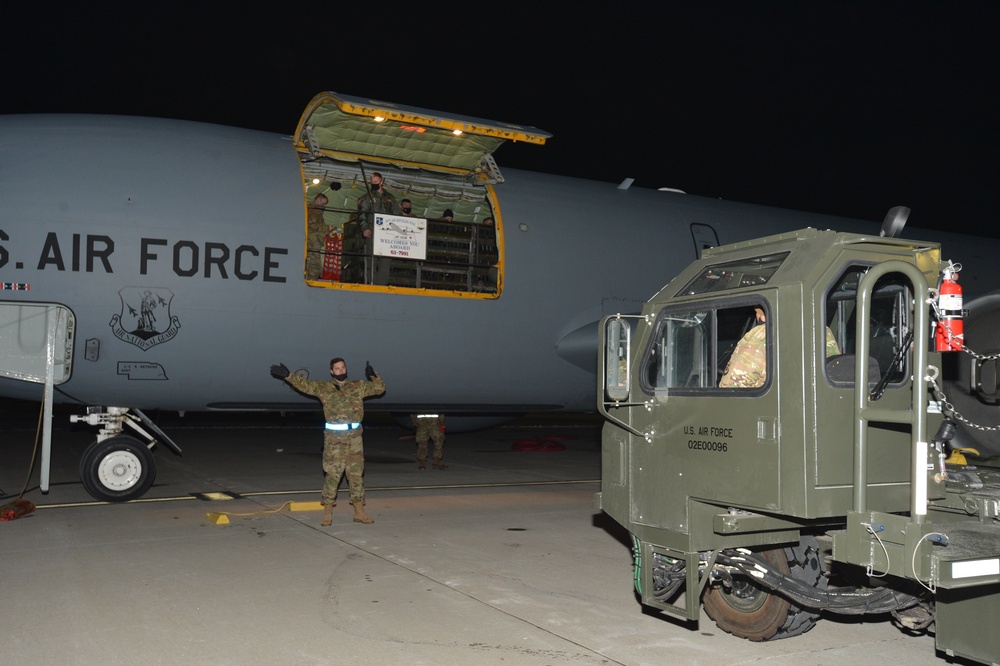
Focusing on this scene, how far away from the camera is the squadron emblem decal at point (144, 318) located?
10.5 metres

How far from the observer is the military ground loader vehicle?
4.94 metres

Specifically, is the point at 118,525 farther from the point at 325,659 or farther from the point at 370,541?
the point at 325,659

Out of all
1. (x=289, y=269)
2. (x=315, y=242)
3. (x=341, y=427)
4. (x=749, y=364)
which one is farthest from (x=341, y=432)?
(x=749, y=364)

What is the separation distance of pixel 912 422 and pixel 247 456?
1500 cm

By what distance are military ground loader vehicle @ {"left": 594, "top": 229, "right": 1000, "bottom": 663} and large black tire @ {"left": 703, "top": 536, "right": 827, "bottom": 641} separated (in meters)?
0.01

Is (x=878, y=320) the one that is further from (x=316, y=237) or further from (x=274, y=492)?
(x=274, y=492)

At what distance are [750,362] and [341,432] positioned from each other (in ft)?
19.9

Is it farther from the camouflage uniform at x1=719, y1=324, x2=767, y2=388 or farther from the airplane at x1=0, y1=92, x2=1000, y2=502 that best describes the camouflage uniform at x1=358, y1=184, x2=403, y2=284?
the camouflage uniform at x1=719, y1=324, x2=767, y2=388

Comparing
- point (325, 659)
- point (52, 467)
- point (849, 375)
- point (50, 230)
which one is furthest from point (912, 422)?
point (52, 467)

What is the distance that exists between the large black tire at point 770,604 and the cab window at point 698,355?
1.20m

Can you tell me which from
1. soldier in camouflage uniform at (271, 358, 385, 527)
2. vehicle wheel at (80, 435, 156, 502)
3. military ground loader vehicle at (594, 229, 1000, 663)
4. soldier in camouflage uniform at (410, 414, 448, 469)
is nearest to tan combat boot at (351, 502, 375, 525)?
soldier in camouflage uniform at (271, 358, 385, 527)

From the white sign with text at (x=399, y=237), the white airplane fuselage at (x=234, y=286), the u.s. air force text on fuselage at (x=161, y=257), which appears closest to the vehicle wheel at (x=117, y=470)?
the white airplane fuselage at (x=234, y=286)

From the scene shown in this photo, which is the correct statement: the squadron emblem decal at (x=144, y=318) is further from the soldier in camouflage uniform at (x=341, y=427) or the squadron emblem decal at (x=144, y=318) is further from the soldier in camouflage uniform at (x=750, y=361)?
the soldier in camouflage uniform at (x=750, y=361)

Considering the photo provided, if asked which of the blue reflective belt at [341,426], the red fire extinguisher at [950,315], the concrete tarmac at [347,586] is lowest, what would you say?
the concrete tarmac at [347,586]
